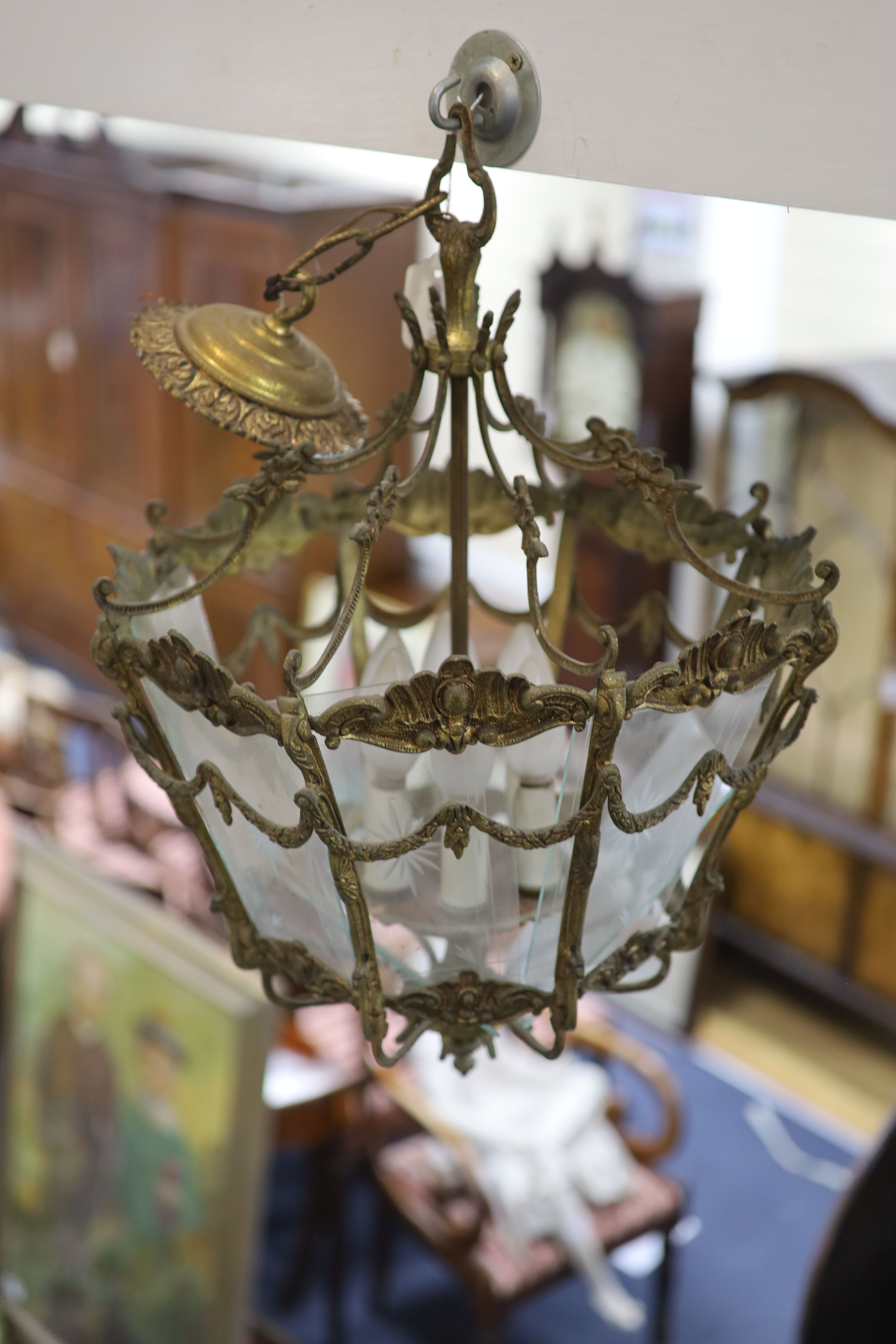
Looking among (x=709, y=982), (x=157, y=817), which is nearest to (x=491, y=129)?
(x=157, y=817)

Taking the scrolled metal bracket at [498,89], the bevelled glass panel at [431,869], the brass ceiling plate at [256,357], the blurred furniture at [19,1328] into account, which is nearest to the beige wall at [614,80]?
the scrolled metal bracket at [498,89]

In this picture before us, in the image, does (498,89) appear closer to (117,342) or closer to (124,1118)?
(124,1118)

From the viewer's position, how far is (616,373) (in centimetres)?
310

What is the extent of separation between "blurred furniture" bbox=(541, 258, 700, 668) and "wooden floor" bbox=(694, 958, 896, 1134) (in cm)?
106

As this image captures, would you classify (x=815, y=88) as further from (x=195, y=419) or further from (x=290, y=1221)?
(x=195, y=419)

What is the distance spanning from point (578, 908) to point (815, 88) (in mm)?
351

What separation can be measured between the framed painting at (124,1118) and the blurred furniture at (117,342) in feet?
4.19

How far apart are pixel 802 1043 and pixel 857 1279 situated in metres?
1.91

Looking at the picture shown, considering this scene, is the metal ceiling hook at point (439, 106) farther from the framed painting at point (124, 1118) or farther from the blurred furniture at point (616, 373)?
the blurred furniture at point (616, 373)

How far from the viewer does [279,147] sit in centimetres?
427

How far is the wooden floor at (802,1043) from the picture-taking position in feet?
10.4

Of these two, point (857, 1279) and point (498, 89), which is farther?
point (857, 1279)

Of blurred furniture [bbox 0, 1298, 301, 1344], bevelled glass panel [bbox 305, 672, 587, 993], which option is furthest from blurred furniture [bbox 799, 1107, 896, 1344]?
bevelled glass panel [bbox 305, 672, 587, 993]

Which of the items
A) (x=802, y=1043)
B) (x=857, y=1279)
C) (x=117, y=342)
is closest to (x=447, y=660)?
(x=857, y=1279)
